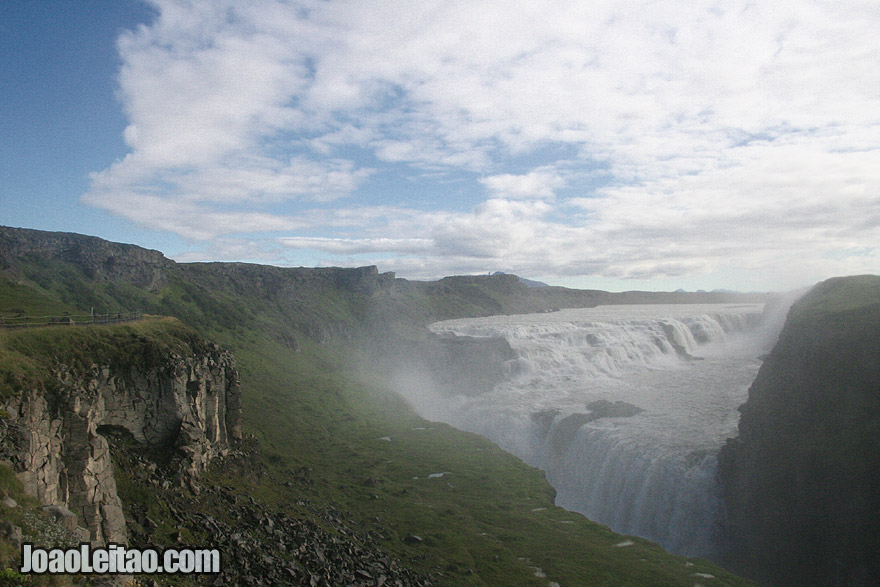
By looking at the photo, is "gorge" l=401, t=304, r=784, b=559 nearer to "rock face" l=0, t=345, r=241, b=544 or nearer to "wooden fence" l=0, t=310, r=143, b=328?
"rock face" l=0, t=345, r=241, b=544

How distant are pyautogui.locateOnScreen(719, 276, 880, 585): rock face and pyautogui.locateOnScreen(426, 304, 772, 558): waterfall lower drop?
4.34 meters

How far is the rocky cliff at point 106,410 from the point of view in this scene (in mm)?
16656

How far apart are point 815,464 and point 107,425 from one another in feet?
140

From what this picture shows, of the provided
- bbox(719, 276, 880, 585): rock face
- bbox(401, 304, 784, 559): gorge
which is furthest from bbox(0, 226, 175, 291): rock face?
bbox(719, 276, 880, 585): rock face

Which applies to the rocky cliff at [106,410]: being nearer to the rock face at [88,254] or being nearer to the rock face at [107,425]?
the rock face at [107,425]

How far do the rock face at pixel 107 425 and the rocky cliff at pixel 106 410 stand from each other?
4 centimetres

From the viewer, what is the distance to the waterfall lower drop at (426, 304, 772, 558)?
46000mm

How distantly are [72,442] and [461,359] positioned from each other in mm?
86989

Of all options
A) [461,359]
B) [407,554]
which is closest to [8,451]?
[407,554]

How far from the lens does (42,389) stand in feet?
58.7

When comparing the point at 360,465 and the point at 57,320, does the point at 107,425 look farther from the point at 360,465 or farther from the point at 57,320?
the point at 360,465

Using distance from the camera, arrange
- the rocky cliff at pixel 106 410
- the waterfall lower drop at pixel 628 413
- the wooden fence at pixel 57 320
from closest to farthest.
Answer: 1. the rocky cliff at pixel 106 410
2. the wooden fence at pixel 57 320
3. the waterfall lower drop at pixel 628 413

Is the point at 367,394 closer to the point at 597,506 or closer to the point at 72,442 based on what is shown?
the point at 597,506

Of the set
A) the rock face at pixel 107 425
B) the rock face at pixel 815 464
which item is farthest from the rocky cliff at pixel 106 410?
the rock face at pixel 815 464
